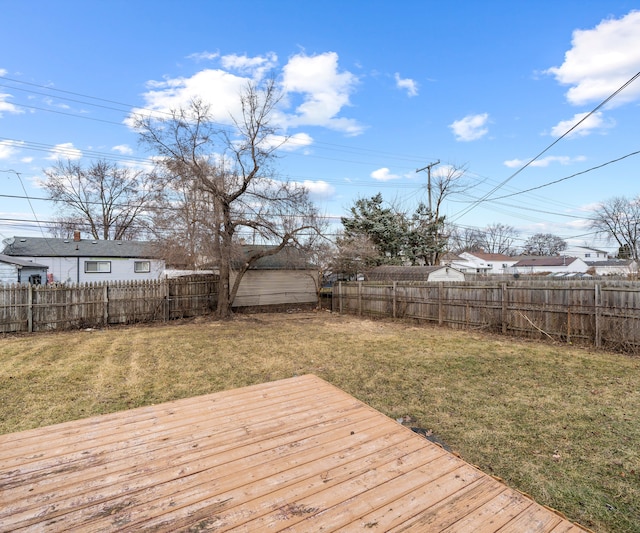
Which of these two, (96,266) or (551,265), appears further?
(551,265)

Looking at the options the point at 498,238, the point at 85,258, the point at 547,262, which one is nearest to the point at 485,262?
the point at 547,262

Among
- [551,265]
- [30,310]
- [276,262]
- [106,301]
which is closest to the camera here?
[30,310]

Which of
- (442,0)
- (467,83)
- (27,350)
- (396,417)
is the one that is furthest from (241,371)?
(467,83)

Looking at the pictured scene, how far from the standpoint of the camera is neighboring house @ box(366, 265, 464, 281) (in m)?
18.5

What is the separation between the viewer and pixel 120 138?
1580 cm

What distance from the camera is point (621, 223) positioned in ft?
125

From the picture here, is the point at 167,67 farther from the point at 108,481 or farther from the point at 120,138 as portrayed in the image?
the point at 108,481

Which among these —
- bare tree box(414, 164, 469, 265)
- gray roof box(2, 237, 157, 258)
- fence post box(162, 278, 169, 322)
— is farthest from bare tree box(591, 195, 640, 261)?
gray roof box(2, 237, 157, 258)

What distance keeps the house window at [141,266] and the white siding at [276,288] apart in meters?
9.78

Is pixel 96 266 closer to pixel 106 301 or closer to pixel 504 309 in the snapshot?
pixel 106 301

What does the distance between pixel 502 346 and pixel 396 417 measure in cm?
521

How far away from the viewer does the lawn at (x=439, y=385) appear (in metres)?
2.87

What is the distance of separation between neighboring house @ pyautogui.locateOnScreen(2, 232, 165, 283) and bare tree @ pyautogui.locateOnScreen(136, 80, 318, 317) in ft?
27.7

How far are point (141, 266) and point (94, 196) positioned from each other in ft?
32.6
